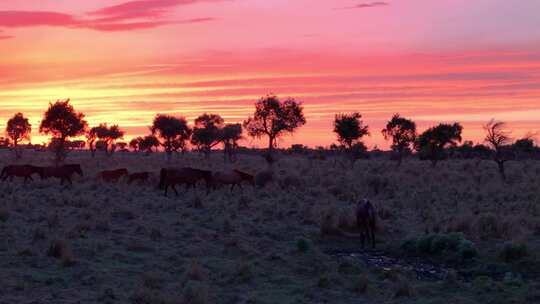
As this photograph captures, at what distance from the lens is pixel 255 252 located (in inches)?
792

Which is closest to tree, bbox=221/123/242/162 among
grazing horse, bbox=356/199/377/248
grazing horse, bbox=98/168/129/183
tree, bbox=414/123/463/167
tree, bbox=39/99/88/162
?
tree, bbox=414/123/463/167

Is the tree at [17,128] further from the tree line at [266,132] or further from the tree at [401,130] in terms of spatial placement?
the tree at [401,130]

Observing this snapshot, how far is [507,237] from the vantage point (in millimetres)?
22891

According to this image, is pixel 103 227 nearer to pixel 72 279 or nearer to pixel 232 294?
pixel 72 279

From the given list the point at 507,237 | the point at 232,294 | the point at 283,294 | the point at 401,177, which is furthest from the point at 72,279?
the point at 401,177

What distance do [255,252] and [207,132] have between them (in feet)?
237

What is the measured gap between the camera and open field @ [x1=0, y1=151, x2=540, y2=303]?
1496 cm

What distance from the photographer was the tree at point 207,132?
91.7 meters

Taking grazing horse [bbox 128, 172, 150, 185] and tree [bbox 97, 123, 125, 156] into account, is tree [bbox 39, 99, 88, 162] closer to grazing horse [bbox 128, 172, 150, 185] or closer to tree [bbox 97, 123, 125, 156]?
grazing horse [bbox 128, 172, 150, 185]

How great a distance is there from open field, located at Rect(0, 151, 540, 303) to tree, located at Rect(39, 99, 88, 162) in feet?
87.3

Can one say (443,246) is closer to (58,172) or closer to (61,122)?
(58,172)

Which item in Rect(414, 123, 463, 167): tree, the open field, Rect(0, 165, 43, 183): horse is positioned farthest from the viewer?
Rect(414, 123, 463, 167): tree

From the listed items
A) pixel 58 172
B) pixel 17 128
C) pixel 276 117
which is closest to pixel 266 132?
pixel 276 117

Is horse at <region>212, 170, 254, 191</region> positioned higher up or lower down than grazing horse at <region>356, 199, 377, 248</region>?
higher up
